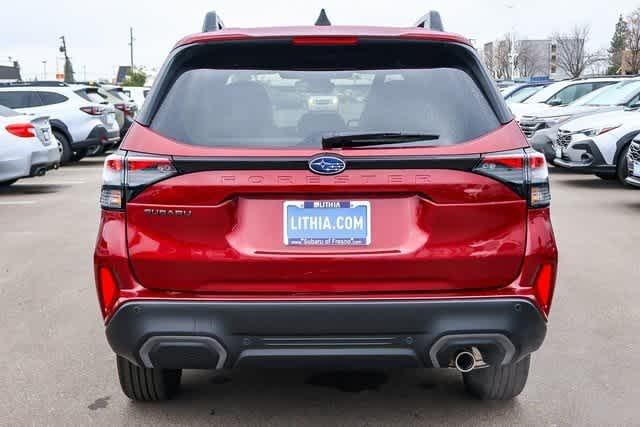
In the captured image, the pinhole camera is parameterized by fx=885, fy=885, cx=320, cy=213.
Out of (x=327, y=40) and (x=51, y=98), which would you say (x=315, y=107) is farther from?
(x=51, y=98)

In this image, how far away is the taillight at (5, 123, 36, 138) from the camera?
12.9 metres

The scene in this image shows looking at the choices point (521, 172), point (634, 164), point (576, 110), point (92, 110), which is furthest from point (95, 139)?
point (521, 172)

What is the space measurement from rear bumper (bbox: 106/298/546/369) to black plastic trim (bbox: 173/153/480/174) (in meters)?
0.51

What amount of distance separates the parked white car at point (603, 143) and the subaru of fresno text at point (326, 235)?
10.2 metres

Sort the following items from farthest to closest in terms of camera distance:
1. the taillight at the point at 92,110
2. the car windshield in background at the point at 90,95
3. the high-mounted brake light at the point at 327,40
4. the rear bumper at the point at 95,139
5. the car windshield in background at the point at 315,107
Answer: the car windshield in background at the point at 90,95
the taillight at the point at 92,110
the rear bumper at the point at 95,139
the high-mounted brake light at the point at 327,40
the car windshield in background at the point at 315,107

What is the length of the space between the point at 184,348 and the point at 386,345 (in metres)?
0.77

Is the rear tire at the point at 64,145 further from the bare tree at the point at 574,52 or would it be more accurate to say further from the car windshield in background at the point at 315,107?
the bare tree at the point at 574,52

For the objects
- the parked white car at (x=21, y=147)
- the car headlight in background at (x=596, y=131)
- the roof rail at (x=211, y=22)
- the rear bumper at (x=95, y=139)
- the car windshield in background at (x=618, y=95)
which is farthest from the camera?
the rear bumper at (x=95, y=139)

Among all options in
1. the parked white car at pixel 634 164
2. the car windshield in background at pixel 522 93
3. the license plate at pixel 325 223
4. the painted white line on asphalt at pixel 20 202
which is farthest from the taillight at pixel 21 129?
the car windshield in background at pixel 522 93

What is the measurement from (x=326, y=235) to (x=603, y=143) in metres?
10.7

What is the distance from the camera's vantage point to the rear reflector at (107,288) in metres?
3.46

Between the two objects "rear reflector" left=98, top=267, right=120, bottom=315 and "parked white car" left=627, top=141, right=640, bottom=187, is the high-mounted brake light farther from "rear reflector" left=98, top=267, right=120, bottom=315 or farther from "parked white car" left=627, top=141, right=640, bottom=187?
"parked white car" left=627, top=141, right=640, bottom=187

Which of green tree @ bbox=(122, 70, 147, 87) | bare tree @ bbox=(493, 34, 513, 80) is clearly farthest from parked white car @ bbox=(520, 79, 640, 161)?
bare tree @ bbox=(493, 34, 513, 80)

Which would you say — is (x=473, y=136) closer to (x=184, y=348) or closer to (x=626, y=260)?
(x=184, y=348)
